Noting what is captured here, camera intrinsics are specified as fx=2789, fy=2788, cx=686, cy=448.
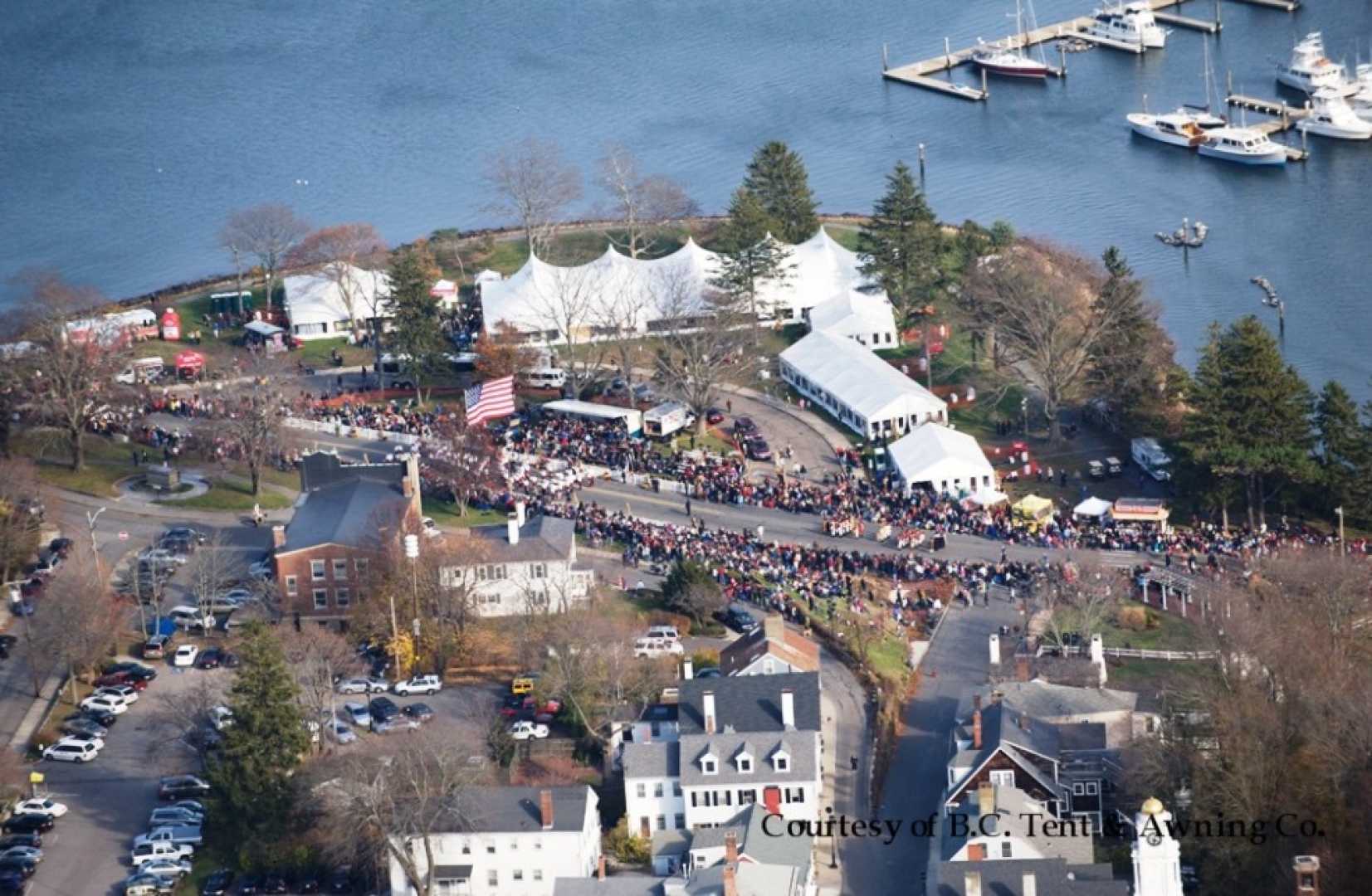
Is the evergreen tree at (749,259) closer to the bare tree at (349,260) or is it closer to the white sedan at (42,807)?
the bare tree at (349,260)

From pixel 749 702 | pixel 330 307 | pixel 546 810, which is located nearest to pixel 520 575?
pixel 749 702

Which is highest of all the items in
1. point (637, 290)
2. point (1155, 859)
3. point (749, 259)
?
point (749, 259)

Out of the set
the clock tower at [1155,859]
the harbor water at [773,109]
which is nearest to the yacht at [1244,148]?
the harbor water at [773,109]

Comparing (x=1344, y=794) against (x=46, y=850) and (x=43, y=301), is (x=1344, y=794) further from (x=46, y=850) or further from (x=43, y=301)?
(x=43, y=301)

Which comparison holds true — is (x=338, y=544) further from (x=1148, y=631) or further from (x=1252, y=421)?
(x=1252, y=421)

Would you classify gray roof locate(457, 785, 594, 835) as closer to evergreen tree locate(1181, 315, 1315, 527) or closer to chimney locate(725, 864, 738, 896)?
chimney locate(725, 864, 738, 896)

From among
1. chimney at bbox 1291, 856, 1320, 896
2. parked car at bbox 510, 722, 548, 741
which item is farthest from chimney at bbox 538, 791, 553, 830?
chimney at bbox 1291, 856, 1320, 896
